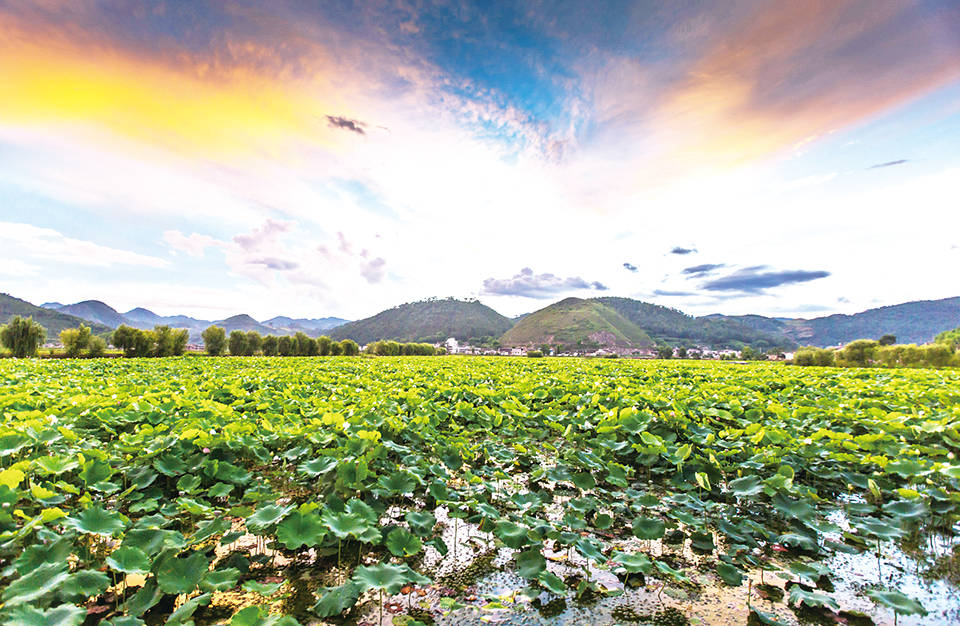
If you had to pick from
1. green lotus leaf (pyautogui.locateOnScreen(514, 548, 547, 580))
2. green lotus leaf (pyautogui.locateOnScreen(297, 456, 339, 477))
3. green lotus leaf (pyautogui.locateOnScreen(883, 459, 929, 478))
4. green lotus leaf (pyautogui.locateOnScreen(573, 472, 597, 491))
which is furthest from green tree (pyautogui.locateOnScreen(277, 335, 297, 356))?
green lotus leaf (pyautogui.locateOnScreen(883, 459, 929, 478))

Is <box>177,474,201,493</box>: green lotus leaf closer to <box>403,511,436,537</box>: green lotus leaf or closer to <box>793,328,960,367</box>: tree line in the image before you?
<box>403,511,436,537</box>: green lotus leaf

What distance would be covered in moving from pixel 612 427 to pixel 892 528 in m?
2.36

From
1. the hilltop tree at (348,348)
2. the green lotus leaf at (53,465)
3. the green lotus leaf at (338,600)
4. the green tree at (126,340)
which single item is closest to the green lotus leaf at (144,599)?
the green lotus leaf at (338,600)

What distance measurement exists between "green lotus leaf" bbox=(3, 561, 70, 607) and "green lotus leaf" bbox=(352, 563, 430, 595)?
1.41m

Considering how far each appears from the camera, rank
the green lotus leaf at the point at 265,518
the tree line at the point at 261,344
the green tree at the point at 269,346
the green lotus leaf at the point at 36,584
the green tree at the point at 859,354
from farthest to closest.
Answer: the green tree at the point at 269,346 < the tree line at the point at 261,344 < the green tree at the point at 859,354 < the green lotus leaf at the point at 265,518 < the green lotus leaf at the point at 36,584

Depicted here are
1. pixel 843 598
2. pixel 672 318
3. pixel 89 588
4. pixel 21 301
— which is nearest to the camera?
pixel 89 588

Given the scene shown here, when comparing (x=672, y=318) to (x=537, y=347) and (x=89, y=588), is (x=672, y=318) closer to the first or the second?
(x=537, y=347)

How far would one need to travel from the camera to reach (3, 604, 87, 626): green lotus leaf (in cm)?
156

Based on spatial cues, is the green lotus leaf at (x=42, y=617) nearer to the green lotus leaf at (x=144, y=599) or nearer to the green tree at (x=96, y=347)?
the green lotus leaf at (x=144, y=599)

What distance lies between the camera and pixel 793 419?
5648mm

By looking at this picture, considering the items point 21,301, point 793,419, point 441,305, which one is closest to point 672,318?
point 441,305

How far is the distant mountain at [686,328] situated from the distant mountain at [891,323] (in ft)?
88.5

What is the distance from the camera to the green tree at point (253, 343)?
5397 cm

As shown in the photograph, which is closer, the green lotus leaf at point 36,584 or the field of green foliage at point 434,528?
the green lotus leaf at point 36,584
